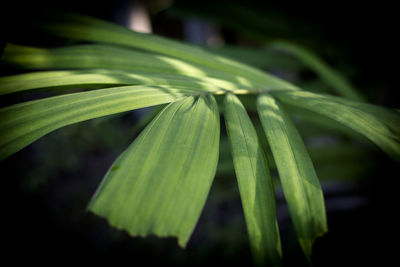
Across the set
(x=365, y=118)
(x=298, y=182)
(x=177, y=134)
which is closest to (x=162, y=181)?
(x=177, y=134)

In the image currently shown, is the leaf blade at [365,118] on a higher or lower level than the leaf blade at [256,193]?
higher

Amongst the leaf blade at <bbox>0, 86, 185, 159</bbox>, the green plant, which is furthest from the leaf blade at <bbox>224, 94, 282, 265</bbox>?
the leaf blade at <bbox>0, 86, 185, 159</bbox>

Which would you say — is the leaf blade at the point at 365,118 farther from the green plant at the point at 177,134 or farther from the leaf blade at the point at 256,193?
the leaf blade at the point at 256,193

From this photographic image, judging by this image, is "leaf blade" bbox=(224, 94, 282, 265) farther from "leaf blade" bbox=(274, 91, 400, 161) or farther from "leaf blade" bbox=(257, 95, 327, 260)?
"leaf blade" bbox=(274, 91, 400, 161)

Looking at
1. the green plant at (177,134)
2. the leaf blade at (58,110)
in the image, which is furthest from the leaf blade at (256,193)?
the leaf blade at (58,110)

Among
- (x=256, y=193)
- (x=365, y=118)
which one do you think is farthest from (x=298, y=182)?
(x=365, y=118)

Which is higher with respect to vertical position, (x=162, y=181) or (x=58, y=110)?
(x=58, y=110)

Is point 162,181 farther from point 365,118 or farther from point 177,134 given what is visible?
point 365,118

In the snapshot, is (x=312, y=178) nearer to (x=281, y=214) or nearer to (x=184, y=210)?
(x=184, y=210)
